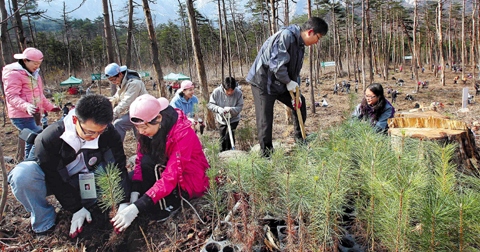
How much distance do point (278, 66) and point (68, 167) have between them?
1.87 m

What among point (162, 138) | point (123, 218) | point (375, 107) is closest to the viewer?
point (123, 218)

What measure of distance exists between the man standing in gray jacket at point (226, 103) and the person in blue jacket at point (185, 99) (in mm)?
315

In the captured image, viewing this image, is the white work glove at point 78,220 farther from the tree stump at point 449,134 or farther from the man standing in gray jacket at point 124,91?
the tree stump at point 449,134

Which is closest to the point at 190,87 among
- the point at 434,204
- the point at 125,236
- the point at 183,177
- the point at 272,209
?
the point at 183,177

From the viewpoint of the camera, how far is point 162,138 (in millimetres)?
2148

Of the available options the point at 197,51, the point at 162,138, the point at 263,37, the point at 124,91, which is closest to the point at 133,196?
the point at 162,138

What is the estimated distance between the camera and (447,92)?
42.0ft

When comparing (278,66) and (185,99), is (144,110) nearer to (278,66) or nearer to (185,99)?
(278,66)

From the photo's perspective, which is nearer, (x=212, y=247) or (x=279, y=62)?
(x=212, y=247)

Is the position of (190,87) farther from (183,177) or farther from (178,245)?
(178,245)

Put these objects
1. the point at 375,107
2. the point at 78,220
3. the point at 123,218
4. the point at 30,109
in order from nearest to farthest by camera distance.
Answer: the point at 123,218 → the point at 78,220 → the point at 30,109 → the point at 375,107

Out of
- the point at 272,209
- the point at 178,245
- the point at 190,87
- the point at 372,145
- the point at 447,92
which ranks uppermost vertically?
the point at 190,87

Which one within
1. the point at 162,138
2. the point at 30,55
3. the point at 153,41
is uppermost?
Answer: the point at 153,41

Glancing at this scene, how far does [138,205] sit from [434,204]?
1583 mm
